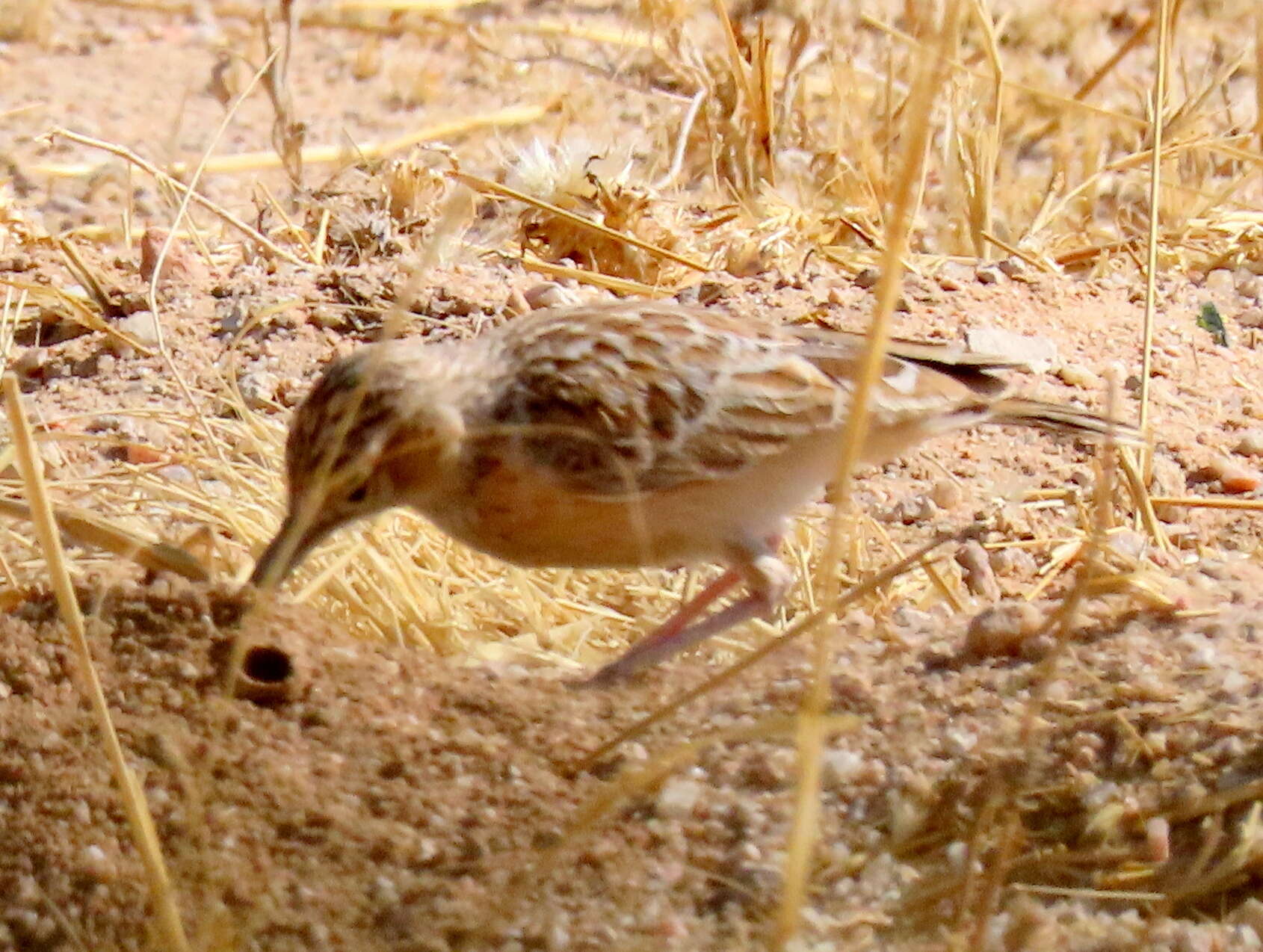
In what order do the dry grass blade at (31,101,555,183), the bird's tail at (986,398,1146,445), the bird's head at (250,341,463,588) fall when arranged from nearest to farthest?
1. the bird's head at (250,341,463,588)
2. the bird's tail at (986,398,1146,445)
3. the dry grass blade at (31,101,555,183)

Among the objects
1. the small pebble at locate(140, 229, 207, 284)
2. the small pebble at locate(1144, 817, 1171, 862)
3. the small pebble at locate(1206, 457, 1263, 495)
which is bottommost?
the small pebble at locate(140, 229, 207, 284)

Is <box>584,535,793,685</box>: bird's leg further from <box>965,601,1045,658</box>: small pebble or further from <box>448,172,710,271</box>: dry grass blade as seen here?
<box>448,172,710,271</box>: dry grass blade

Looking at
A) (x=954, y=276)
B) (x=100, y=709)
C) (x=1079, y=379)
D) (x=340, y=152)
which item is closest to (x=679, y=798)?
(x=100, y=709)

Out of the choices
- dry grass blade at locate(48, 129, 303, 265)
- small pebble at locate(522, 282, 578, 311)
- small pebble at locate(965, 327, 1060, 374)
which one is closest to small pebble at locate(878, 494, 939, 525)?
small pebble at locate(965, 327, 1060, 374)

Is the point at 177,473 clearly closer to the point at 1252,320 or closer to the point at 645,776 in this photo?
the point at 645,776

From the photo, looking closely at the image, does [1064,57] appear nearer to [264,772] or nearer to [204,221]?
[204,221]

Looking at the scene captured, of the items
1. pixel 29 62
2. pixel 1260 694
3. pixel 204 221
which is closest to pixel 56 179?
pixel 204 221

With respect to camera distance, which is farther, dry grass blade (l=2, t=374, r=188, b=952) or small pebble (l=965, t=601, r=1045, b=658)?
small pebble (l=965, t=601, r=1045, b=658)
